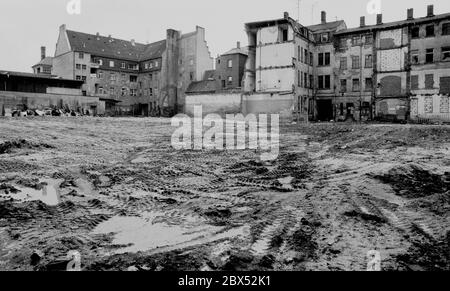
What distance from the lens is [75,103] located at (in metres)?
48.6

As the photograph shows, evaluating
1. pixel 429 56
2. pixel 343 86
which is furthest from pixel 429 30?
pixel 343 86

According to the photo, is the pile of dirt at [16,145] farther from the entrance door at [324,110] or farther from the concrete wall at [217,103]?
the entrance door at [324,110]

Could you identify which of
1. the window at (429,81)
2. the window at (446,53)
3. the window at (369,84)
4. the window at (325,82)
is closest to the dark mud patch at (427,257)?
the window at (429,81)

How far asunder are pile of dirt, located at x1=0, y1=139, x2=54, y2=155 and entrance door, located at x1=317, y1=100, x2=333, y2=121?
3759 cm

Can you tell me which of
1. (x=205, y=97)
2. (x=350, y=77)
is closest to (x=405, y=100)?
(x=350, y=77)

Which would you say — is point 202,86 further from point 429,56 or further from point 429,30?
point 429,30

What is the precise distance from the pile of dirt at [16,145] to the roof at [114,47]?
49.6 m

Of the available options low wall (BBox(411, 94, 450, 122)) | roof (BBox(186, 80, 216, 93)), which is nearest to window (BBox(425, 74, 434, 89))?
low wall (BBox(411, 94, 450, 122))

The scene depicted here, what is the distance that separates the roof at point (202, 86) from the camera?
55969 millimetres

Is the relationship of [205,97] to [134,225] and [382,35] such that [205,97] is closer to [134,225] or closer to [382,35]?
[382,35]

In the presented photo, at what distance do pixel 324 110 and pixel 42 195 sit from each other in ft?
139

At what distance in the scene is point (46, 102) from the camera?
45906mm

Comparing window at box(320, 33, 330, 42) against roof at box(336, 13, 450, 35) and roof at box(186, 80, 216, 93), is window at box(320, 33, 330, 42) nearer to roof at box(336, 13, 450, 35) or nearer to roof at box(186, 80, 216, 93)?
roof at box(336, 13, 450, 35)

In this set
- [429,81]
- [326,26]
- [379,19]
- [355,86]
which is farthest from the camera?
[326,26]
